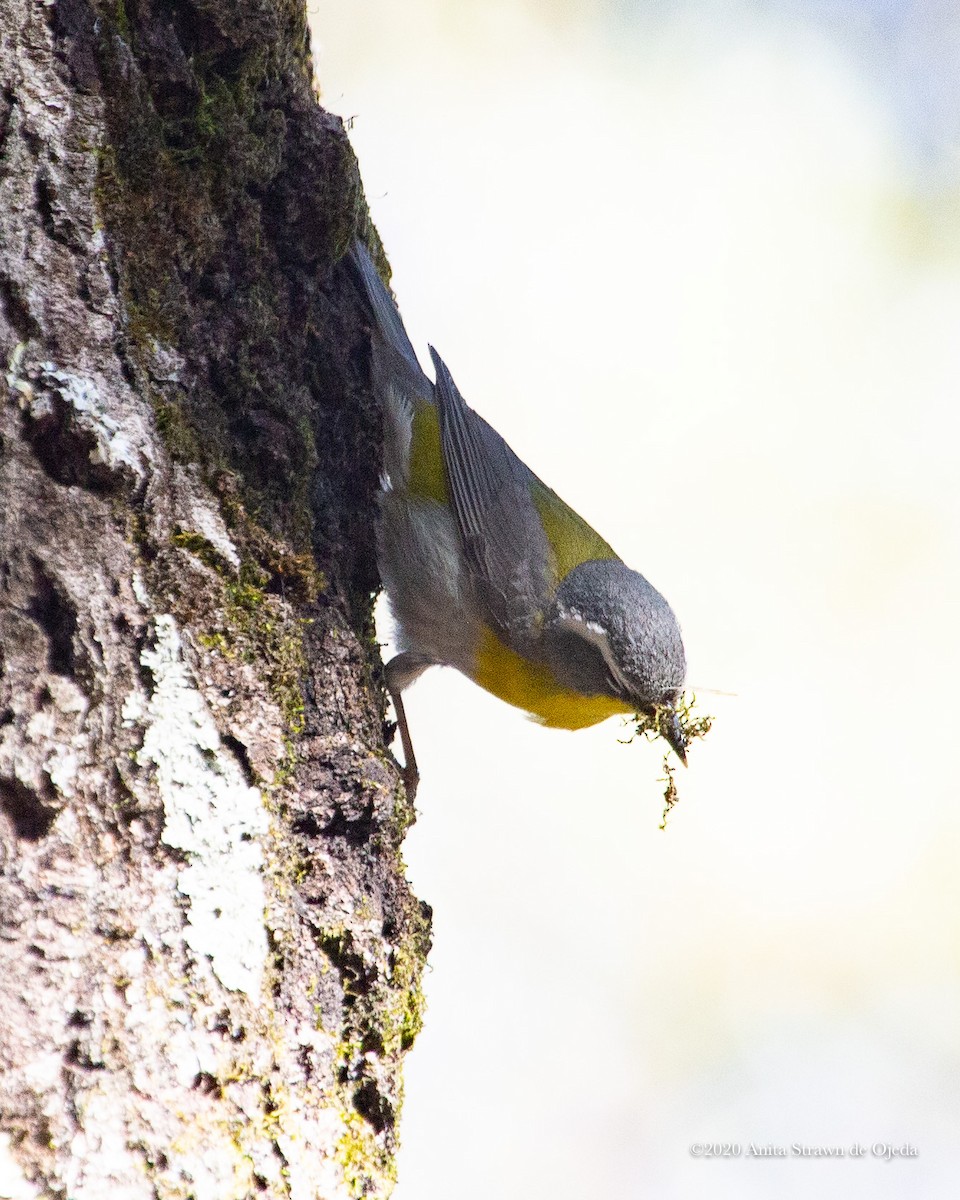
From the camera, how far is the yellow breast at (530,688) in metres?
4.07

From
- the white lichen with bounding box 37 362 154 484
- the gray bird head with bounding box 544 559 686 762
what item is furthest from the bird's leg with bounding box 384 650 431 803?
the white lichen with bounding box 37 362 154 484

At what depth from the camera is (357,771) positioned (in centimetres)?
254

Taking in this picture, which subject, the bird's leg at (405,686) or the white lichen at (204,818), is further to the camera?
the bird's leg at (405,686)

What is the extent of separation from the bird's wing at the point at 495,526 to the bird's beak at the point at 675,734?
0.61 metres

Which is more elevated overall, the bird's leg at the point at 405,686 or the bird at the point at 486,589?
the bird at the point at 486,589

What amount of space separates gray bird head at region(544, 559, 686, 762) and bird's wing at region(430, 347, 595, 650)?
108 mm

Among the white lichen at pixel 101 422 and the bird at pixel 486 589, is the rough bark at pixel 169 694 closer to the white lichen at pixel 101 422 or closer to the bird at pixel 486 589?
the white lichen at pixel 101 422

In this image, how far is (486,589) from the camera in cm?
413

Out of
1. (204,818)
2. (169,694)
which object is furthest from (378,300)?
(204,818)

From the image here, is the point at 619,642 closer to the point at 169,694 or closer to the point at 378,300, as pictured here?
the point at 378,300

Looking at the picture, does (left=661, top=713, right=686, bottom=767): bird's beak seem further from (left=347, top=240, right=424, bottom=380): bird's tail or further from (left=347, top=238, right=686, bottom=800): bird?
(left=347, top=240, right=424, bottom=380): bird's tail

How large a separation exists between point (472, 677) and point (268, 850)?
2.00 metres

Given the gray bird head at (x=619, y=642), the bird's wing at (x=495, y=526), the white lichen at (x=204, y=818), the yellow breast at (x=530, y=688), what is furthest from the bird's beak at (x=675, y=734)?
the white lichen at (x=204, y=818)

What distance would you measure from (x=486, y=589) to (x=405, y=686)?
488 mm
